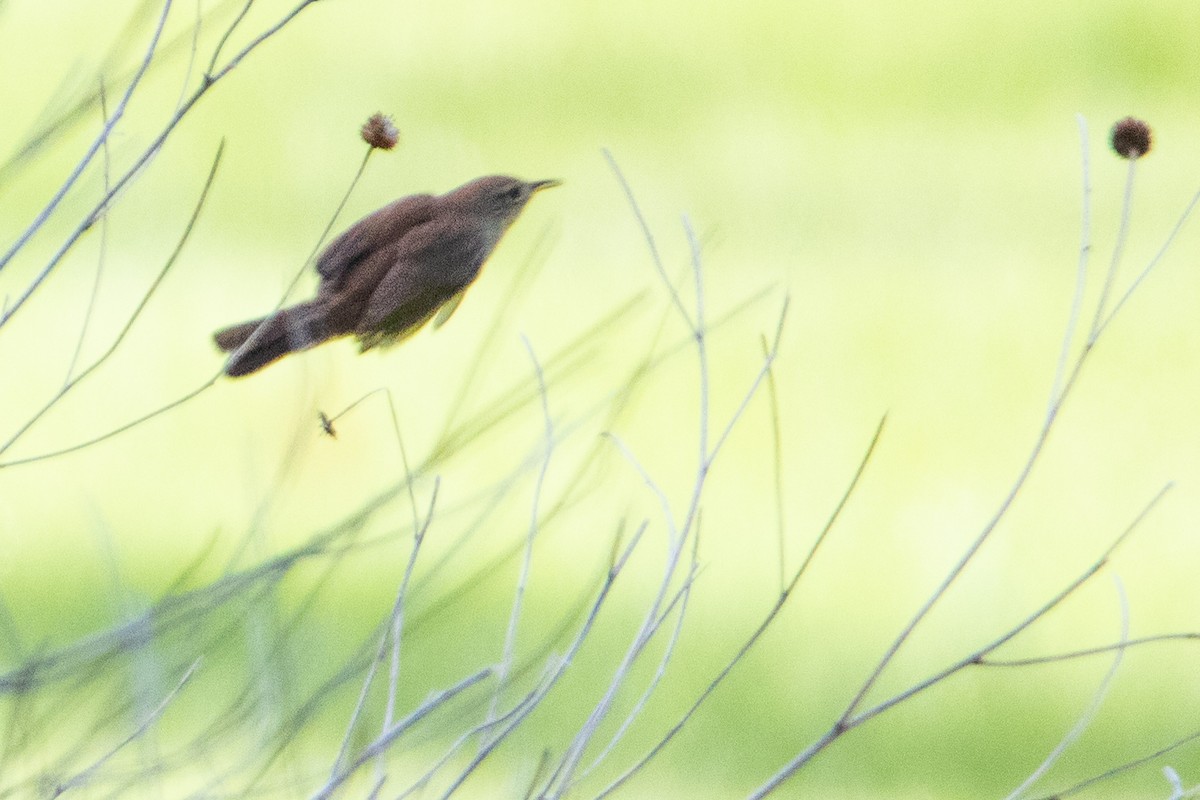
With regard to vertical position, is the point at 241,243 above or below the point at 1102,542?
above

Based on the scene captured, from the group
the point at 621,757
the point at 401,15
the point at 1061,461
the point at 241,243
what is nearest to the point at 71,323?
the point at 241,243

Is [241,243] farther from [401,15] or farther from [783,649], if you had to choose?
[783,649]

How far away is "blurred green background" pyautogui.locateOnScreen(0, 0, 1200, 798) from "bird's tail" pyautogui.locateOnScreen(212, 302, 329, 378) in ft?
0.10

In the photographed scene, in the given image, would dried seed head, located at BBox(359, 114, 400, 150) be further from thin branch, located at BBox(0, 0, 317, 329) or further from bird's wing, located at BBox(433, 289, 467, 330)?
thin branch, located at BBox(0, 0, 317, 329)

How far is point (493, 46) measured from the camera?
2.13 ft

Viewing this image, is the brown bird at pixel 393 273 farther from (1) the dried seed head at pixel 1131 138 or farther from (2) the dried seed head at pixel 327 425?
(1) the dried seed head at pixel 1131 138

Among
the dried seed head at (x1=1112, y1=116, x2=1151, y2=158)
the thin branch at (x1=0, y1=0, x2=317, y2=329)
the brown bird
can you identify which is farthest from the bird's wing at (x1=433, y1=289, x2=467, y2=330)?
the dried seed head at (x1=1112, y1=116, x2=1151, y2=158)

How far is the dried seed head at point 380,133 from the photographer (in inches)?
23.0

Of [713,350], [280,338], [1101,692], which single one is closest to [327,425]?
[280,338]

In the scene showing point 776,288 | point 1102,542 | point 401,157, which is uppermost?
point 401,157

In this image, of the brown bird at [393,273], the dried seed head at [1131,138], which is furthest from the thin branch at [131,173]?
the dried seed head at [1131,138]

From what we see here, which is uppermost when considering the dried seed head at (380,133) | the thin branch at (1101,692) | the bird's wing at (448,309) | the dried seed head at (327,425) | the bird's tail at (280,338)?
the dried seed head at (380,133)

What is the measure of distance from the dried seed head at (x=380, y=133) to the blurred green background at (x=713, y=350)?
→ 3 centimetres

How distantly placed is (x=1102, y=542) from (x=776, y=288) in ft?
0.68
